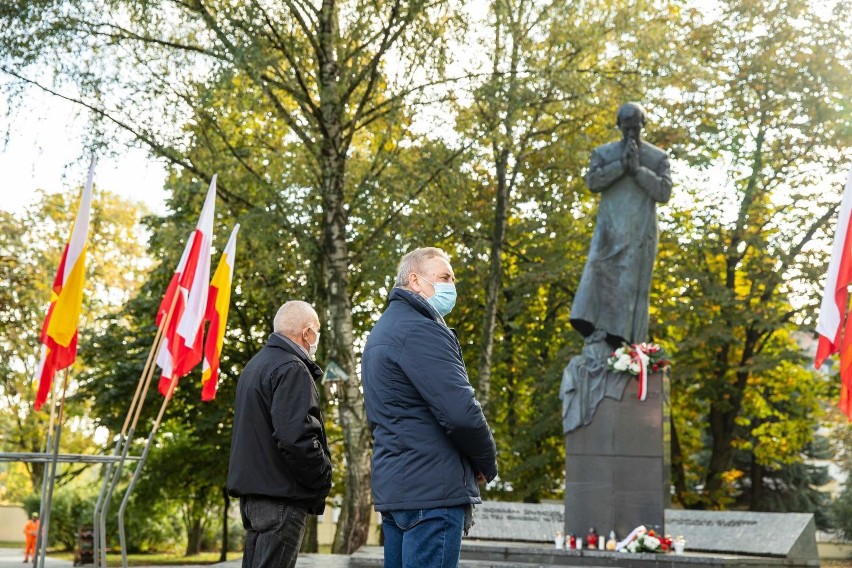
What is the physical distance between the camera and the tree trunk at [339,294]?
15602mm

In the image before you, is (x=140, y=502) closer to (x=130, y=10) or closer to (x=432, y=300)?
(x=130, y=10)

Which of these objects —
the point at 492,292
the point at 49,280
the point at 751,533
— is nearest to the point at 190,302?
the point at 751,533

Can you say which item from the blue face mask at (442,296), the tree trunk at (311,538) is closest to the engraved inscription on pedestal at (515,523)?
the tree trunk at (311,538)

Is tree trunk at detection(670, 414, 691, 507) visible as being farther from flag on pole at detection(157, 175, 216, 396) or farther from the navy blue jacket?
the navy blue jacket

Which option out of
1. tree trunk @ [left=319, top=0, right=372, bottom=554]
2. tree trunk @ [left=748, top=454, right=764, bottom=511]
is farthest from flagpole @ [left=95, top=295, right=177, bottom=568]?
tree trunk @ [left=748, top=454, right=764, bottom=511]

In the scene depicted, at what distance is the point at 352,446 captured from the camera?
15.6 metres

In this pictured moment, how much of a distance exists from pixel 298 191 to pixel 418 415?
1328 centimetres

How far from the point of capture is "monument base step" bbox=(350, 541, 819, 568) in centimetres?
1056

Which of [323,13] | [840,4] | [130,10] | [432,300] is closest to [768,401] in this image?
[840,4]

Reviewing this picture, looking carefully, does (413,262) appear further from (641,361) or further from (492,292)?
(492,292)

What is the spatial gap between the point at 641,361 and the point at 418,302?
754 centimetres

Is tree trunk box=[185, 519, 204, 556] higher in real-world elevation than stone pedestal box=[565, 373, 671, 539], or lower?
lower

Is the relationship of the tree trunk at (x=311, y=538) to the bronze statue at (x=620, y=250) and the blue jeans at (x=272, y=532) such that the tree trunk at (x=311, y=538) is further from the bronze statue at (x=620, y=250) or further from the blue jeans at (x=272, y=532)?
the blue jeans at (x=272, y=532)

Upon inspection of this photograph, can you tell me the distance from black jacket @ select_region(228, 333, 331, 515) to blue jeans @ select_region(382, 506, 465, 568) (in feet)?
3.53
